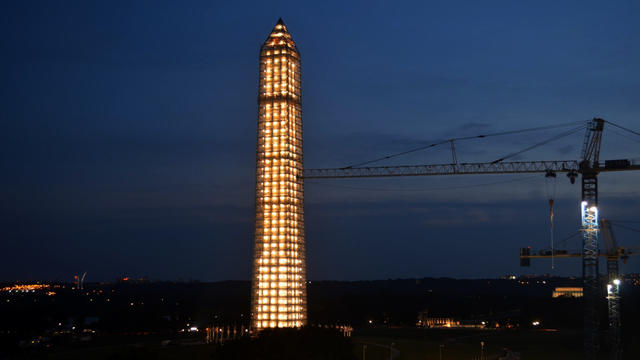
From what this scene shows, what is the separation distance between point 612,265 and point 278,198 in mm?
58117

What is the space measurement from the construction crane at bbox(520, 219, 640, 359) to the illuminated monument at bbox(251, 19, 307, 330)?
40743 millimetres

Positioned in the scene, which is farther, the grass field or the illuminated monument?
the illuminated monument

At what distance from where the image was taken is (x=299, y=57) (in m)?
135

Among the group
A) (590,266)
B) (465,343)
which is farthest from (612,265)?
(465,343)

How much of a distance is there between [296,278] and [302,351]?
43.3m

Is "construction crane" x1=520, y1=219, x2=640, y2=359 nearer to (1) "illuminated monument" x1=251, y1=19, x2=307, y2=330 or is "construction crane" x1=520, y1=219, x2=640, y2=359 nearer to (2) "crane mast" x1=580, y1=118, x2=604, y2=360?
(2) "crane mast" x1=580, y1=118, x2=604, y2=360

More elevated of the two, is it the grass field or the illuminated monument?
the illuminated monument

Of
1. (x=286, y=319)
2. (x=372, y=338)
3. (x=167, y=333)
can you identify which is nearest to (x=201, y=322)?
(x=167, y=333)

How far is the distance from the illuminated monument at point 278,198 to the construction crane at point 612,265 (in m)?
40.7

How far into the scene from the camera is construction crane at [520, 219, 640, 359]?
110m

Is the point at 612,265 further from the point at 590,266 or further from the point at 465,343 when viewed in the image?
the point at 465,343

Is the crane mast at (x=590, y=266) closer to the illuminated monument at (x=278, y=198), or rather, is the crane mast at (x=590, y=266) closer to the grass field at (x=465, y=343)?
the grass field at (x=465, y=343)

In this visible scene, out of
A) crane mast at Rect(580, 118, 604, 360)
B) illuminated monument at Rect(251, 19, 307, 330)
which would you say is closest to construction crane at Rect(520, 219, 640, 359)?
crane mast at Rect(580, 118, 604, 360)

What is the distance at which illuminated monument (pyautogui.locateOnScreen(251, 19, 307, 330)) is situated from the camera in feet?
417
